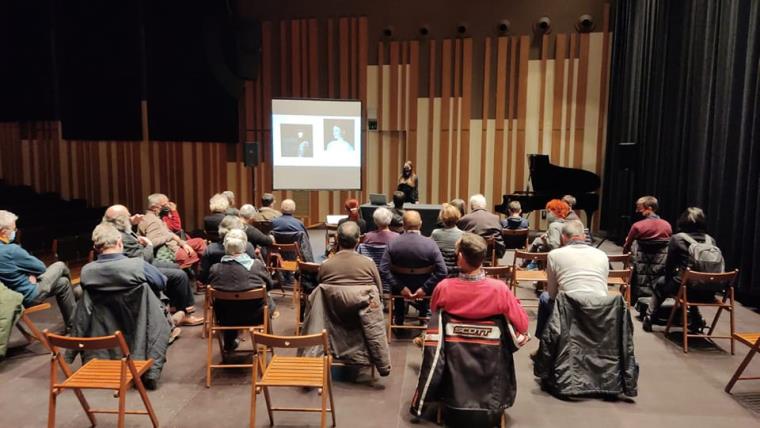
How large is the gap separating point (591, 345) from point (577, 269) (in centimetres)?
49

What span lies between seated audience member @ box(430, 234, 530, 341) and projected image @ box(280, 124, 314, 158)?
695cm

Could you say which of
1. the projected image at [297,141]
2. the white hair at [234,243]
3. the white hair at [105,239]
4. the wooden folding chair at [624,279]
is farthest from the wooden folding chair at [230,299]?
the projected image at [297,141]

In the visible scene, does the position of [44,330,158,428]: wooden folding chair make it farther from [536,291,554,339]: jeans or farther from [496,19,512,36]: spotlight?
[496,19,512,36]: spotlight

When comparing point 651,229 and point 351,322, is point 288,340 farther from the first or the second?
point 651,229

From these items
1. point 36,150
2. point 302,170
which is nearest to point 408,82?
point 302,170

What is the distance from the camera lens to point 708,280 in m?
4.11

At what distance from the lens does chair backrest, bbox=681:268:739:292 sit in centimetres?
406

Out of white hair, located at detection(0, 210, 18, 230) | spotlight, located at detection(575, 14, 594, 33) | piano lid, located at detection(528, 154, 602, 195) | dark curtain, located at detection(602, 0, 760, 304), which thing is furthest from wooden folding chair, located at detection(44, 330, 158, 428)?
spotlight, located at detection(575, 14, 594, 33)

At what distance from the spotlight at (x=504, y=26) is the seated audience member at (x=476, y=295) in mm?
8132

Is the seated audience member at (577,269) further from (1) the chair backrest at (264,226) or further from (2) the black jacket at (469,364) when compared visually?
(1) the chair backrest at (264,226)

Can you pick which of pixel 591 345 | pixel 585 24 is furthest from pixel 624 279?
pixel 585 24

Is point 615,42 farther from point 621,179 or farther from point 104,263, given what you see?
point 104,263

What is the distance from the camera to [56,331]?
470cm

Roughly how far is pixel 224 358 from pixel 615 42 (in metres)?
8.60
